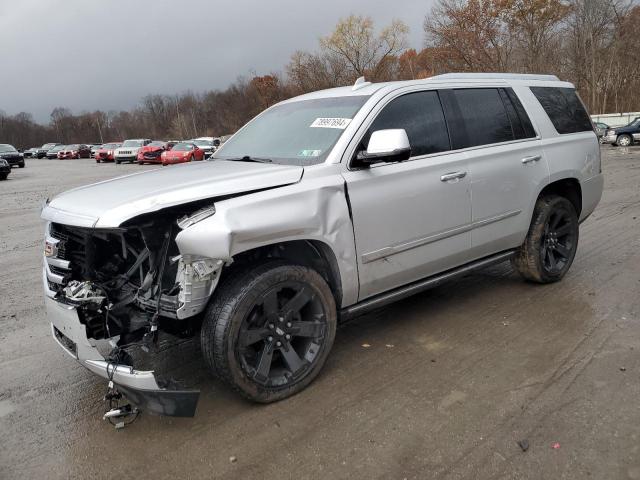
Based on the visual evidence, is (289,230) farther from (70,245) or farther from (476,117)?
(476,117)

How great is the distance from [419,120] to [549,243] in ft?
6.67

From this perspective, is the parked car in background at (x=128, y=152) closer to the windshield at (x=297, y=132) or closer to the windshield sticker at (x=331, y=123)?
the windshield at (x=297, y=132)

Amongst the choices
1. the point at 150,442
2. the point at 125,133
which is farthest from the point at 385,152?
the point at 125,133

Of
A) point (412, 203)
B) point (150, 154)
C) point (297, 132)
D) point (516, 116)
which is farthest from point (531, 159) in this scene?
point (150, 154)

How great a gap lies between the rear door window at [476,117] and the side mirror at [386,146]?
901 millimetres

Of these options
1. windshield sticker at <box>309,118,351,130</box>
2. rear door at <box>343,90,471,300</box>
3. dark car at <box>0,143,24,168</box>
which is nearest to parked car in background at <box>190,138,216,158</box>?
dark car at <box>0,143,24,168</box>

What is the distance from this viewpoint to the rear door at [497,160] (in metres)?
4.12

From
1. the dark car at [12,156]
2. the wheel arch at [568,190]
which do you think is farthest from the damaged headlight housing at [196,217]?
the dark car at [12,156]

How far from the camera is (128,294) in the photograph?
3.11m

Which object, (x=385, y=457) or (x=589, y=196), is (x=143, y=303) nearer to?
(x=385, y=457)

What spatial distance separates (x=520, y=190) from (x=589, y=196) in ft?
4.04

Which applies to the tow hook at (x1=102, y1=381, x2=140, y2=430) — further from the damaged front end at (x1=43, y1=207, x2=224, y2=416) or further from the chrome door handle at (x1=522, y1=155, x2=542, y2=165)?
the chrome door handle at (x1=522, y1=155, x2=542, y2=165)

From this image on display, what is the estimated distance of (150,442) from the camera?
9.53 feet

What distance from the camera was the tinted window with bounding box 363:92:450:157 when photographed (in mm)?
3727
